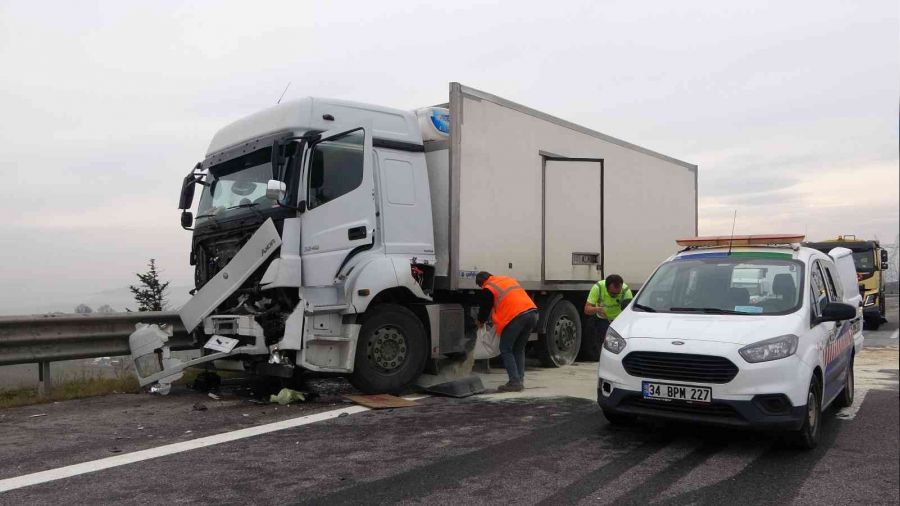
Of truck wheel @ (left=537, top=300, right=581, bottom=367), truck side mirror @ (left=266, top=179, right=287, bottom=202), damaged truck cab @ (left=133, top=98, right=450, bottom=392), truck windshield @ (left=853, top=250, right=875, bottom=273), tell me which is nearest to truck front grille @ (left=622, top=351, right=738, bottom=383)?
damaged truck cab @ (left=133, top=98, right=450, bottom=392)

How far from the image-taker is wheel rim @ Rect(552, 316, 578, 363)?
1028 centimetres

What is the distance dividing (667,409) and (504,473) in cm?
141

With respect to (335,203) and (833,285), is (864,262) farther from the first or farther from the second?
(335,203)

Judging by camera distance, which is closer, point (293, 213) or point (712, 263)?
point (712, 263)

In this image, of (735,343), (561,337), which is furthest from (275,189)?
(561,337)

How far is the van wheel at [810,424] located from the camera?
5.05 meters

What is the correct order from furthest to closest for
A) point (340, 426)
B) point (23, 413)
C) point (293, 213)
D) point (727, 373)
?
1. point (293, 213)
2. point (23, 413)
3. point (340, 426)
4. point (727, 373)

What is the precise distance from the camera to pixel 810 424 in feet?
16.8

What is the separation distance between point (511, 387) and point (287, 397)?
2469 mm

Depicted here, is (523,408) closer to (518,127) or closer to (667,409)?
(667,409)

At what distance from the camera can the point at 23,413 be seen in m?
6.72

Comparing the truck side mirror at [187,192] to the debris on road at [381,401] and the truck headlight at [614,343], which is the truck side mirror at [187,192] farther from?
the truck headlight at [614,343]

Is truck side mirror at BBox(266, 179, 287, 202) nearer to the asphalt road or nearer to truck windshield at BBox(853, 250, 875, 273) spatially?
the asphalt road

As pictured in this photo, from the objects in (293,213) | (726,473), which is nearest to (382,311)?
(293,213)
